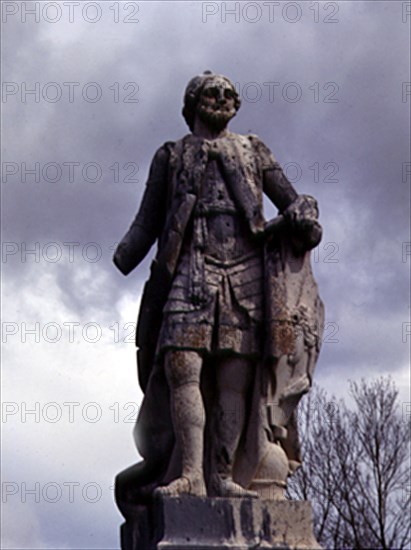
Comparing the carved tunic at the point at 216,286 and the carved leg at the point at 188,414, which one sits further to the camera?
the carved tunic at the point at 216,286

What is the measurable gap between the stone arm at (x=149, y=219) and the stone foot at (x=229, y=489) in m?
1.91

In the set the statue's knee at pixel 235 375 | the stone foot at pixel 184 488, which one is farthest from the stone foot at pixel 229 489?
the statue's knee at pixel 235 375

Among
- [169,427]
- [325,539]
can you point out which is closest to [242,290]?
[169,427]

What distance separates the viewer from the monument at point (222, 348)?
9.86 m

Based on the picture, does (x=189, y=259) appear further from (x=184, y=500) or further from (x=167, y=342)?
(x=184, y=500)

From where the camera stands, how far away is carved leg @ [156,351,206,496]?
32.4 ft

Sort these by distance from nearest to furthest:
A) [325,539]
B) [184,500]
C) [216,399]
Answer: [184,500]
[216,399]
[325,539]

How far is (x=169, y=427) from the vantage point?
1045cm

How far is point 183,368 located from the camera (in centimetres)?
1009

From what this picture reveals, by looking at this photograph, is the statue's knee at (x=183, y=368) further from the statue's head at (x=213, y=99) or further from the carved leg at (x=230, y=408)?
the statue's head at (x=213, y=99)

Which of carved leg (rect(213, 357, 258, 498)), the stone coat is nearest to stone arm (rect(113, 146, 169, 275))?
the stone coat

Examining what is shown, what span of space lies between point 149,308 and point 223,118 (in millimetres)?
1567

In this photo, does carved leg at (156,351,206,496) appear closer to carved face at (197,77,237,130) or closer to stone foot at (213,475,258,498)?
stone foot at (213,475,258,498)

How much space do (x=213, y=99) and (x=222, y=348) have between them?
196 centimetres
